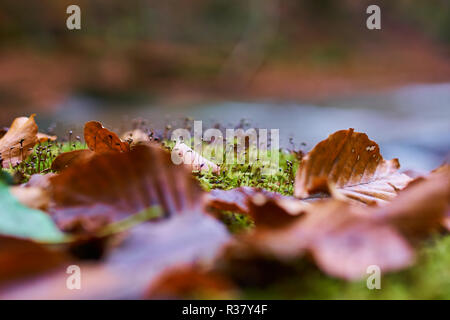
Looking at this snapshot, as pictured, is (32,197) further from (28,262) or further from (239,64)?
(239,64)

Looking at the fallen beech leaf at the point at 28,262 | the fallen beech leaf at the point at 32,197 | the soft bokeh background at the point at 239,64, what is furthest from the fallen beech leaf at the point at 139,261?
the soft bokeh background at the point at 239,64

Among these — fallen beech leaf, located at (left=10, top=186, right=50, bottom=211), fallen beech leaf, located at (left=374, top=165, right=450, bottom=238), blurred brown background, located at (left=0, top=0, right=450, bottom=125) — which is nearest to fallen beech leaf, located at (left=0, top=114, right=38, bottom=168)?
fallen beech leaf, located at (left=10, top=186, right=50, bottom=211)

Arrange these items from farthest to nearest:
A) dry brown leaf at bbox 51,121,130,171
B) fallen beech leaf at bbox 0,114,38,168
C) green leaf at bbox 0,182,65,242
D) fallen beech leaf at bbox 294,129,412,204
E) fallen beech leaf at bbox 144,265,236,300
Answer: fallen beech leaf at bbox 0,114,38,168 → dry brown leaf at bbox 51,121,130,171 → fallen beech leaf at bbox 294,129,412,204 → green leaf at bbox 0,182,65,242 → fallen beech leaf at bbox 144,265,236,300

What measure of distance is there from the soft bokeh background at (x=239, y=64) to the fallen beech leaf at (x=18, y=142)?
4.22 metres

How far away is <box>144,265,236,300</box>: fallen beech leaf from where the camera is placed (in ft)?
1.16

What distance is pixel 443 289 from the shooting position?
43cm

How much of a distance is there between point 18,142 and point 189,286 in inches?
30.3

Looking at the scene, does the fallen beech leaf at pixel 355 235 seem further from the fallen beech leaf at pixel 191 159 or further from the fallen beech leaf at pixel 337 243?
the fallen beech leaf at pixel 191 159

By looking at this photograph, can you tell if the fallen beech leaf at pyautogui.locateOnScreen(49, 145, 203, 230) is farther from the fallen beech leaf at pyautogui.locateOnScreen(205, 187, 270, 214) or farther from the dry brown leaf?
the dry brown leaf

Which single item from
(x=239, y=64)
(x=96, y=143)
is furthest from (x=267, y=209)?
(x=239, y=64)

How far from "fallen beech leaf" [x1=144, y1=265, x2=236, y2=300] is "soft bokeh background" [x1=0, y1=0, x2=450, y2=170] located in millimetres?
4449

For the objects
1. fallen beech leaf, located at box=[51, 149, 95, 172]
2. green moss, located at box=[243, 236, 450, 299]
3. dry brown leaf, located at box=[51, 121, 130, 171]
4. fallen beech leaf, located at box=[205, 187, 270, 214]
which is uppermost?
dry brown leaf, located at box=[51, 121, 130, 171]

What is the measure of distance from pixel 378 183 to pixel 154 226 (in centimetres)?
50

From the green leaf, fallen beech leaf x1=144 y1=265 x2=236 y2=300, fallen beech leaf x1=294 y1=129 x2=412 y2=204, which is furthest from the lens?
fallen beech leaf x1=294 y1=129 x2=412 y2=204
